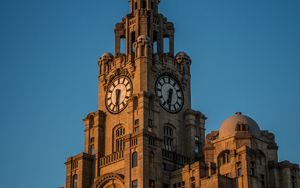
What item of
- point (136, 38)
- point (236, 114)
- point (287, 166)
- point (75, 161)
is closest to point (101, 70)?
point (136, 38)

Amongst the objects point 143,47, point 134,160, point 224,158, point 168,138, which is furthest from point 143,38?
point 224,158

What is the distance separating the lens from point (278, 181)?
100m

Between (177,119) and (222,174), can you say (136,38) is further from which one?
(222,174)

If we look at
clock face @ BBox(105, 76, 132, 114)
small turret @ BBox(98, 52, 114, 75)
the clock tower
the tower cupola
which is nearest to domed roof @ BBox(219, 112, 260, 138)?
the clock tower

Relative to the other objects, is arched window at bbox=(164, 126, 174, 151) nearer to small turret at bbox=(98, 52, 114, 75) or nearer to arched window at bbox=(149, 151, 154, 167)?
arched window at bbox=(149, 151, 154, 167)

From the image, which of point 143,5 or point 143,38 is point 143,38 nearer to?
point 143,38

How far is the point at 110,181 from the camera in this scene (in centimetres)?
10275

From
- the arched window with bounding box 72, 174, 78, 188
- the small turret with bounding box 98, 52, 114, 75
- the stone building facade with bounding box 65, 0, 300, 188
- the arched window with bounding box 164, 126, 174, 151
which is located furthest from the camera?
the small turret with bounding box 98, 52, 114, 75

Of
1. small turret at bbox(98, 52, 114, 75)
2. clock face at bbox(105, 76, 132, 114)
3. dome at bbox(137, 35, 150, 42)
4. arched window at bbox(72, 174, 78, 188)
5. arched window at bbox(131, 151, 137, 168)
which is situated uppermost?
dome at bbox(137, 35, 150, 42)

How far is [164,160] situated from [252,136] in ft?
38.3

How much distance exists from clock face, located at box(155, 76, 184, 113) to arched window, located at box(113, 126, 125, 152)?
6.37m

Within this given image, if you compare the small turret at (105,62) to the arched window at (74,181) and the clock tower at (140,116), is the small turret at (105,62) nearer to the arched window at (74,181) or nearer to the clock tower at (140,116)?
the clock tower at (140,116)

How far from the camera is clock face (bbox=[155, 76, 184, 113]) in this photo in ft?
358

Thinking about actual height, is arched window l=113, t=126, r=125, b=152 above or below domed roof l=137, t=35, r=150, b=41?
below
